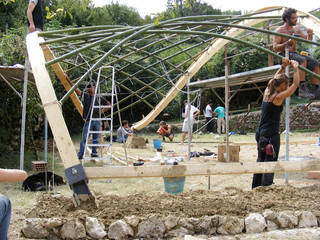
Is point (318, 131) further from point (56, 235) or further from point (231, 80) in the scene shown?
point (56, 235)

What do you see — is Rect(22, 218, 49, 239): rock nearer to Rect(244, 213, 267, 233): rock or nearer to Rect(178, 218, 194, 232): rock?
Rect(178, 218, 194, 232): rock

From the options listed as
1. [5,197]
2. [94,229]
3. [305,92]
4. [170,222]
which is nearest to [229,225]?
[170,222]

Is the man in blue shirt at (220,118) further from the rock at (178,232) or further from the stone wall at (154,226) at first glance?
the rock at (178,232)

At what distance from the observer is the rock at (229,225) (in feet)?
10.5

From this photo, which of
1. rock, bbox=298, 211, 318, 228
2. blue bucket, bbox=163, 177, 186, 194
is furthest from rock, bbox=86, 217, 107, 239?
rock, bbox=298, 211, 318, 228

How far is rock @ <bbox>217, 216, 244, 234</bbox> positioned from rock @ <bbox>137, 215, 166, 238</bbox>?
55 cm

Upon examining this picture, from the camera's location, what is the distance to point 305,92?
5.18 m

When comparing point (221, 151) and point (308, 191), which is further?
point (221, 151)

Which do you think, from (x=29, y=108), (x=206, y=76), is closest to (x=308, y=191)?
(x=29, y=108)

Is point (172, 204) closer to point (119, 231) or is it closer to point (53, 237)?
point (119, 231)

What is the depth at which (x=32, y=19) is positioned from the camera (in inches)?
223

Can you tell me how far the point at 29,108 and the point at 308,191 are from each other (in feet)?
19.0

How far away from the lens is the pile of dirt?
327 centimetres

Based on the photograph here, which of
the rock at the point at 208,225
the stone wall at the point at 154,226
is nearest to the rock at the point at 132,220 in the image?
the stone wall at the point at 154,226
